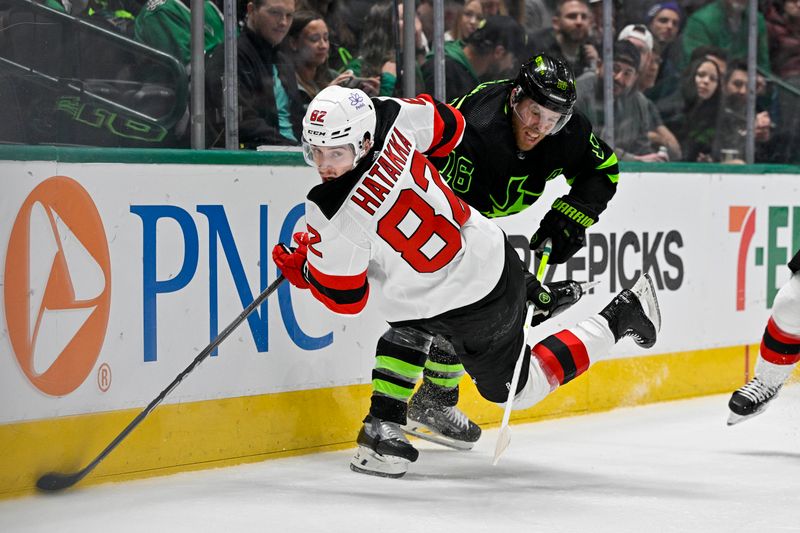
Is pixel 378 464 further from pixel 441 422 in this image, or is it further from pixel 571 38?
pixel 571 38

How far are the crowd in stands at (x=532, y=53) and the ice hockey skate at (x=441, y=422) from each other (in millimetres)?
969

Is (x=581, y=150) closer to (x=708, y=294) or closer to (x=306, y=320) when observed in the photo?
(x=306, y=320)

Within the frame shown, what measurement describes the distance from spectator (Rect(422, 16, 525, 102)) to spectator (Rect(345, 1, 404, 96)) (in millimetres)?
148

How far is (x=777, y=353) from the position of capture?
3.77 meters

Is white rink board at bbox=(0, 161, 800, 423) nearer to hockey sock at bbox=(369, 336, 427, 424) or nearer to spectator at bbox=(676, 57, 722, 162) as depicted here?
hockey sock at bbox=(369, 336, 427, 424)

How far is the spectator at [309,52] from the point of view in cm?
375

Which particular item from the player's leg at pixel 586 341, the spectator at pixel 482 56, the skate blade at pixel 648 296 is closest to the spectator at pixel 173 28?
the spectator at pixel 482 56

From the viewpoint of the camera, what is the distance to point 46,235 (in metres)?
3.08

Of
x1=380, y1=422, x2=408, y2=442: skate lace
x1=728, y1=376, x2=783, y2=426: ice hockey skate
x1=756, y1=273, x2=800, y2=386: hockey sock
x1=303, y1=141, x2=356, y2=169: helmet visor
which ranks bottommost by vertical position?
x1=728, y1=376, x2=783, y2=426: ice hockey skate

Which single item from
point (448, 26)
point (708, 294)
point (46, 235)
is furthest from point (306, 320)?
point (708, 294)

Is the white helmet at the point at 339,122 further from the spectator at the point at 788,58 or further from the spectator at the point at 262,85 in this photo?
the spectator at the point at 788,58

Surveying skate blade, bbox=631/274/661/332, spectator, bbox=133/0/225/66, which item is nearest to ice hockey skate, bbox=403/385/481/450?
skate blade, bbox=631/274/661/332

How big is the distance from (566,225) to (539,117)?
0.38 meters

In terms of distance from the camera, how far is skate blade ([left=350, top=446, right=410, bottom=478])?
3291mm
